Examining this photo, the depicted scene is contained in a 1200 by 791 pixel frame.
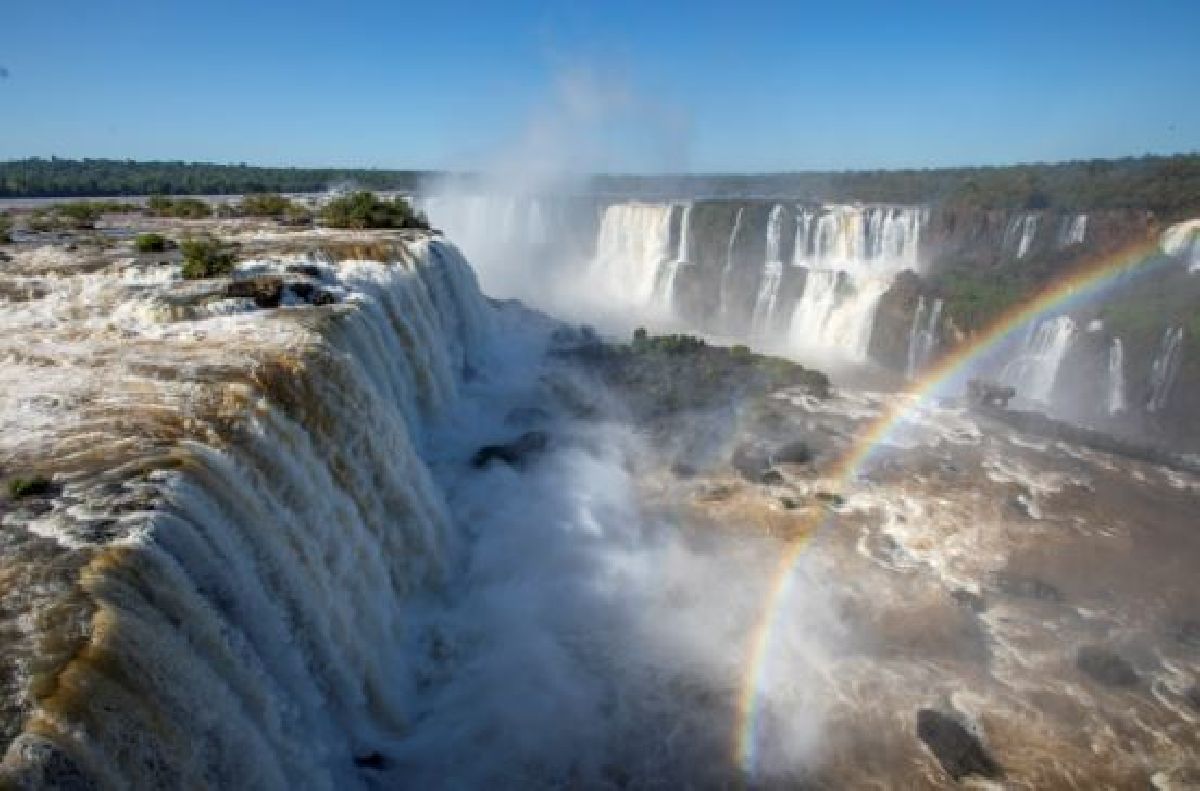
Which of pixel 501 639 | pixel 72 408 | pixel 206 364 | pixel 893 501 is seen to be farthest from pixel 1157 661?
pixel 72 408

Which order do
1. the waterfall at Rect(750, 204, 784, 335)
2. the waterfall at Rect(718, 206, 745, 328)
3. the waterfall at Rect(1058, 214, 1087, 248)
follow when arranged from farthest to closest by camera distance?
the waterfall at Rect(718, 206, 745, 328) → the waterfall at Rect(750, 204, 784, 335) → the waterfall at Rect(1058, 214, 1087, 248)

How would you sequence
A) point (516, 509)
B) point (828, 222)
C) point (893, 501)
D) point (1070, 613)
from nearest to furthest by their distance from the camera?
point (1070, 613) < point (516, 509) < point (893, 501) < point (828, 222)

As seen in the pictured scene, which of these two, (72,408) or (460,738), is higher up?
(72,408)

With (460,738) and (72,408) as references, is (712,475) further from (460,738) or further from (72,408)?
(72,408)

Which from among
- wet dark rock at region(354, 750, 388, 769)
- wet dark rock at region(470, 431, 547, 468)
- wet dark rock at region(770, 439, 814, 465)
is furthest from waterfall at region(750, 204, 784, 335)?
wet dark rock at region(354, 750, 388, 769)

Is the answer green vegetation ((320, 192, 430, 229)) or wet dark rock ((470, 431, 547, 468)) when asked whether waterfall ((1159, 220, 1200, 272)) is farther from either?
green vegetation ((320, 192, 430, 229))

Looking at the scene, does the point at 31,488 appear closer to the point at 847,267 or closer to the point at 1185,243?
the point at 1185,243
